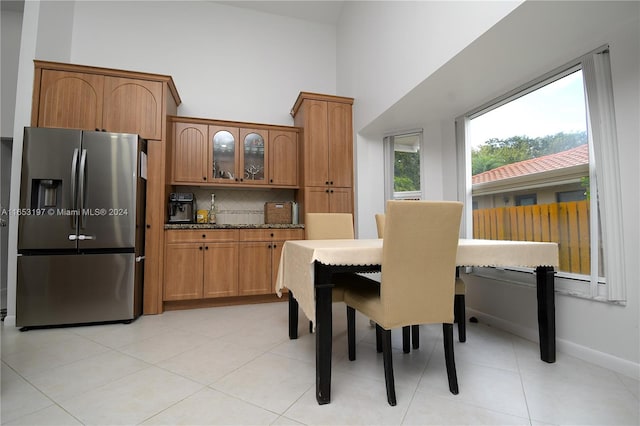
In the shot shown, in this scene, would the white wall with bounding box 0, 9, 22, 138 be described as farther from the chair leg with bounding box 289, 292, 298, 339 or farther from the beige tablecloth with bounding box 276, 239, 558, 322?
the beige tablecloth with bounding box 276, 239, 558, 322

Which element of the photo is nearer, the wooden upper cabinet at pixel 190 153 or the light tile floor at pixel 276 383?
the light tile floor at pixel 276 383

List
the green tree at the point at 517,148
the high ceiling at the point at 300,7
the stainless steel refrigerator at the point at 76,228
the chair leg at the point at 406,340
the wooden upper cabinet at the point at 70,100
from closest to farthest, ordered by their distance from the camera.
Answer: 1. the chair leg at the point at 406,340
2. the green tree at the point at 517,148
3. the stainless steel refrigerator at the point at 76,228
4. the wooden upper cabinet at the point at 70,100
5. the high ceiling at the point at 300,7

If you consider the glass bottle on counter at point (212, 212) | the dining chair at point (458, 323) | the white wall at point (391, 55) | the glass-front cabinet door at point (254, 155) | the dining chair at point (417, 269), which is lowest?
the dining chair at point (458, 323)

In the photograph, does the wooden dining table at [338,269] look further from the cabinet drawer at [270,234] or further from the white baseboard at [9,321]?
the white baseboard at [9,321]

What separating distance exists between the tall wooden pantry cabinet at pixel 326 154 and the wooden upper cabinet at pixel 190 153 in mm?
1199

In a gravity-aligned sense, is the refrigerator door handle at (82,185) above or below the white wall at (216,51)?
below

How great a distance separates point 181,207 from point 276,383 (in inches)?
97.2

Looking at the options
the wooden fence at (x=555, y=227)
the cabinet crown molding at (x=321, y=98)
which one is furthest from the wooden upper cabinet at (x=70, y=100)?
the wooden fence at (x=555, y=227)

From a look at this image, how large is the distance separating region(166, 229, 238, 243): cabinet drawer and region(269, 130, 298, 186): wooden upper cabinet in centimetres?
86

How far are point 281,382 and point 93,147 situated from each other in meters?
2.62

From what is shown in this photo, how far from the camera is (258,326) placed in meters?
2.59

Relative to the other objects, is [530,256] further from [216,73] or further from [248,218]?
[216,73]

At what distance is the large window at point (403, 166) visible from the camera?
11.6 feet

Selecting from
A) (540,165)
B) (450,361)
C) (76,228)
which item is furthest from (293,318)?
(540,165)
